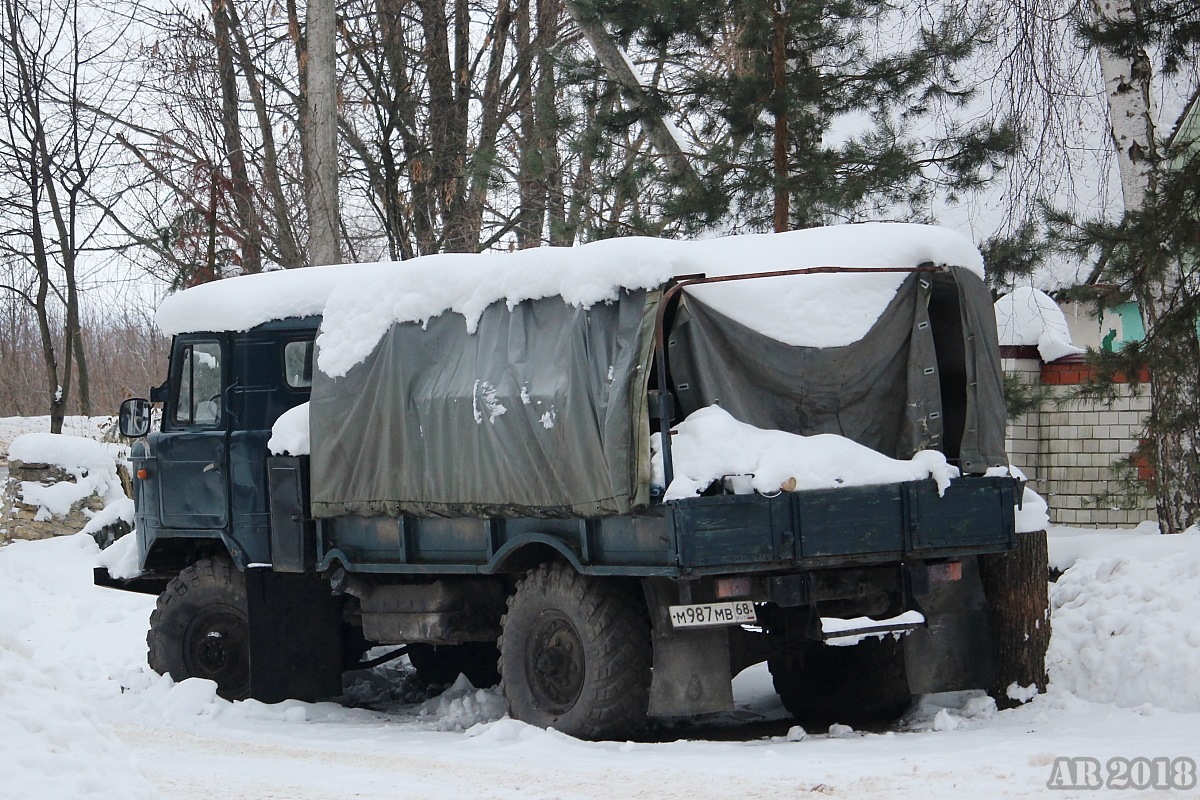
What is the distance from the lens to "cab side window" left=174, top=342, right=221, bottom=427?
10750mm

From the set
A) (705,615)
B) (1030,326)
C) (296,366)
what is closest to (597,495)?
(705,615)

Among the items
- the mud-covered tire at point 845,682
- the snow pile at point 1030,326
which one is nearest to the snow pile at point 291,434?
the mud-covered tire at point 845,682

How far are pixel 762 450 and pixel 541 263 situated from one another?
6.04 ft

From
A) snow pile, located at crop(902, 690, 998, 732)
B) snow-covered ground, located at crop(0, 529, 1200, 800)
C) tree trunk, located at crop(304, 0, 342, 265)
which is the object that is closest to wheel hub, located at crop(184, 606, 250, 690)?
snow-covered ground, located at crop(0, 529, 1200, 800)

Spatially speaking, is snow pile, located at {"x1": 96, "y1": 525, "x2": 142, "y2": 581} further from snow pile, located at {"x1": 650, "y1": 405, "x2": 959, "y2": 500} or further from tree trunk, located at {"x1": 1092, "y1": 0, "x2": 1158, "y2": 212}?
tree trunk, located at {"x1": 1092, "y1": 0, "x2": 1158, "y2": 212}

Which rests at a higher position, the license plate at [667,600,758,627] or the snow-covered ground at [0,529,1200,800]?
the license plate at [667,600,758,627]

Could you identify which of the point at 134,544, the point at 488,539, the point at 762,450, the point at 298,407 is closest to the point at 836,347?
the point at 762,450

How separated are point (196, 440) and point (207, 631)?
4.63 ft

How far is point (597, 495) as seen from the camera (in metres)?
8.02

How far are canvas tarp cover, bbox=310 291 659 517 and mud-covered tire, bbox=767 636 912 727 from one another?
82.3 inches

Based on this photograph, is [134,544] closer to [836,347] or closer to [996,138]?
[836,347]

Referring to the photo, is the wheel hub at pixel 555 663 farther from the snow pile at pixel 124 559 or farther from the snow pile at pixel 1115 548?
the snow pile at pixel 124 559

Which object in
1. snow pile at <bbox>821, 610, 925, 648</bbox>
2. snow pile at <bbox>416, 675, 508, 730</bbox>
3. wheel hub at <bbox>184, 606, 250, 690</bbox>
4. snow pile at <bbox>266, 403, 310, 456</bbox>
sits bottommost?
snow pile at <bbox>416, 675, 508, 730</bbox>

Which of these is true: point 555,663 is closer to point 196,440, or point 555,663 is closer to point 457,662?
point 457,662
